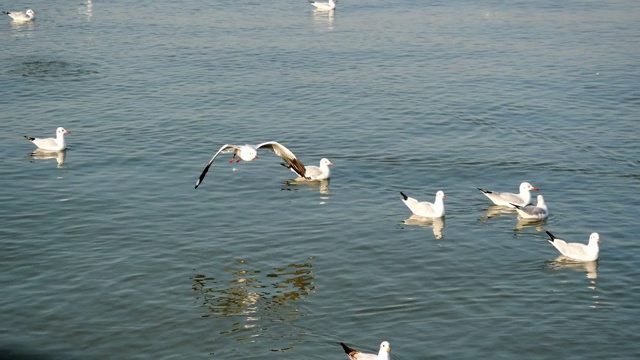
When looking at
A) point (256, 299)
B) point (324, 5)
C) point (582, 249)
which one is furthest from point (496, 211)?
point (324, 5)

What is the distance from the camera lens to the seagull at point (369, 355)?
2122cm

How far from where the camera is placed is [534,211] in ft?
102

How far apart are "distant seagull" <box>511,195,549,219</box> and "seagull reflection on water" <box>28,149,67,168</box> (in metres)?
Result: 17.1

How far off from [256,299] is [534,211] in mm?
9786

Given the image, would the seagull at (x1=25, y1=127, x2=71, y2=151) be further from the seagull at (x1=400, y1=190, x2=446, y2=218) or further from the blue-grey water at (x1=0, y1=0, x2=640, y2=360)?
the seagull at (x1=400, y1=190, x2=446, y2=218)

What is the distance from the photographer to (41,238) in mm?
30062

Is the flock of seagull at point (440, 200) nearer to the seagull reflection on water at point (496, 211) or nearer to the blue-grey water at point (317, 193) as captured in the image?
the seagull reflection on water at point (496, 211)

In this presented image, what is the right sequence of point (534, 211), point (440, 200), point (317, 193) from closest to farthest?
point (534, 211) < point (440, 200) < point (317, 193)

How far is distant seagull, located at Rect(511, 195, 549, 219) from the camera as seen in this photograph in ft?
102

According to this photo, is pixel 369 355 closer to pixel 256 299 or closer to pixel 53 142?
pixel 256 299

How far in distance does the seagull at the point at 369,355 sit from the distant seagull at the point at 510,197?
1171 centimetres

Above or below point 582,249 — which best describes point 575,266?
below

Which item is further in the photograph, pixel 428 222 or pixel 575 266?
pixel 428 222

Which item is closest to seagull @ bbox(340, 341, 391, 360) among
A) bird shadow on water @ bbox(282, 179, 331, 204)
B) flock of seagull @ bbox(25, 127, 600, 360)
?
flock of seagull @ bbox(25, 127, 600, 360)
